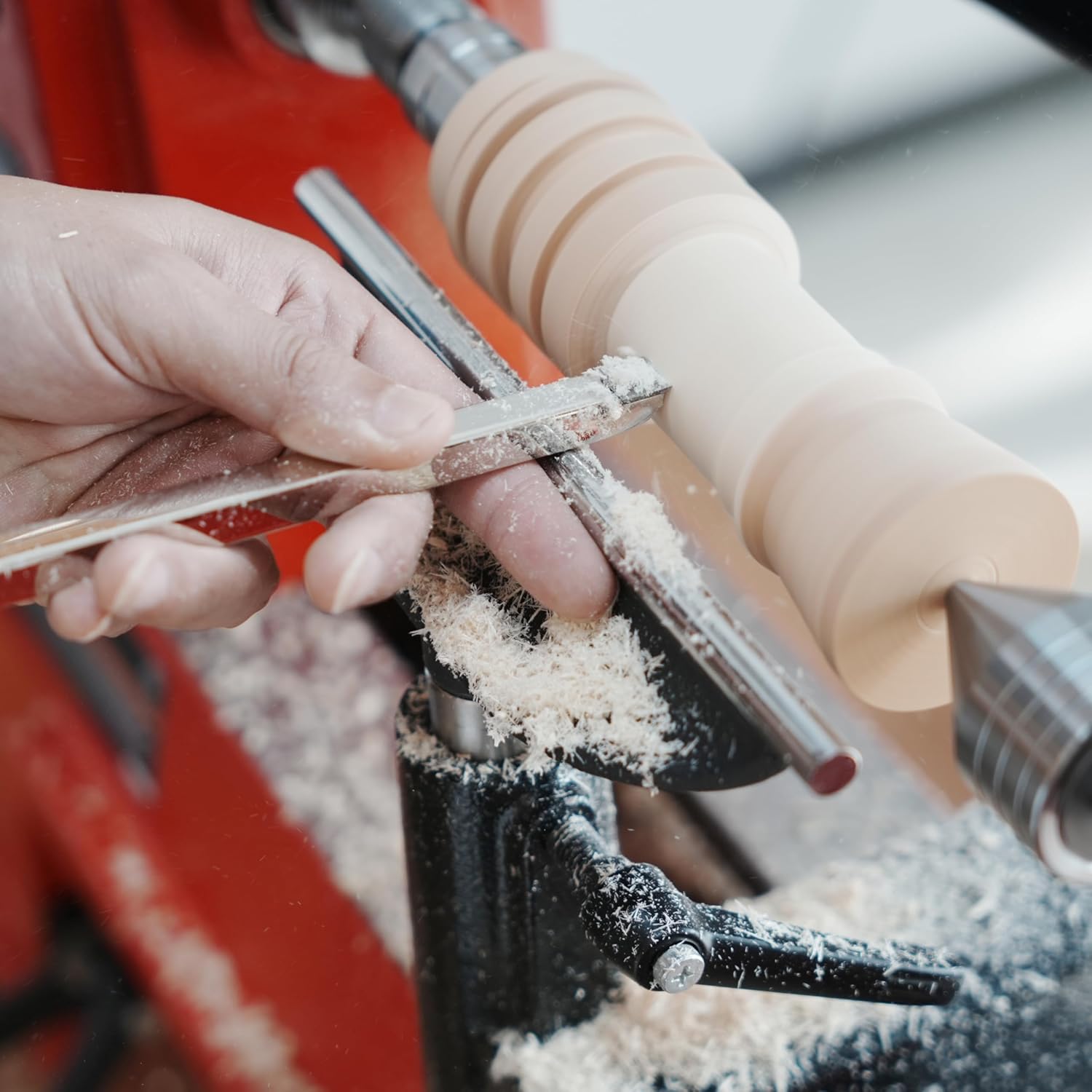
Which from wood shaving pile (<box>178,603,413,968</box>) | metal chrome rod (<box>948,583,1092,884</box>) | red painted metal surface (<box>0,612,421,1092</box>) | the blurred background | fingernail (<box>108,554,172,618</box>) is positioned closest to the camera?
metal chrome rod (<box>948,583,1092,884</box>)

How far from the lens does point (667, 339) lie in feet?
2.04

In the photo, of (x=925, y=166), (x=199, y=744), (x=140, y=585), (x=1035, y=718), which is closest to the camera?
(x=1035, y=718)

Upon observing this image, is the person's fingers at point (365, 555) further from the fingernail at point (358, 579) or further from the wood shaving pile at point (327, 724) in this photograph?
the wood shaving pile at point (327, 724)

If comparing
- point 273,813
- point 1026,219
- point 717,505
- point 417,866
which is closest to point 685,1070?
point 417,866

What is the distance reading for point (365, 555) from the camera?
534 mm

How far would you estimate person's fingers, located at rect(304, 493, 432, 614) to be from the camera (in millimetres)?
533

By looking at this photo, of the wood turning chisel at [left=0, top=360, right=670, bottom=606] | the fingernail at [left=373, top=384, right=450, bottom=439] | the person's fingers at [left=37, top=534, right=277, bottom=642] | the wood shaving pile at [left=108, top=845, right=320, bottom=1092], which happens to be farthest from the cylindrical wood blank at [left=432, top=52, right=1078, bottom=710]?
the wood shaving pile at [left=108, top=845, right=320, bottom=1092]

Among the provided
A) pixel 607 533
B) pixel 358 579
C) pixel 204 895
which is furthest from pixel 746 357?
pixel 204 895

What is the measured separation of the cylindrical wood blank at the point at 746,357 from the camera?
1.59 feet

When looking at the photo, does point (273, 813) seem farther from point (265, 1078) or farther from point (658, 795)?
point (658, 795)

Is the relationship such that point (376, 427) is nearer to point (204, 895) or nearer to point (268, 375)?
point (268, 375)

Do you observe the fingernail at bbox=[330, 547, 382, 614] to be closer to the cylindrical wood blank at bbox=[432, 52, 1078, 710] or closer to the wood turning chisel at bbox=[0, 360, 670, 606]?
the wood turning chisel at bbox=[0, 360, 670, 606]

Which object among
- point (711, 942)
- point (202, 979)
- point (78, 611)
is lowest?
point (202, 979)

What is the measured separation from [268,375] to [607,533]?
0.19m
